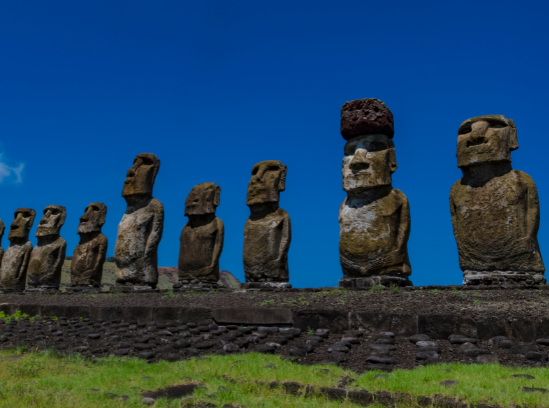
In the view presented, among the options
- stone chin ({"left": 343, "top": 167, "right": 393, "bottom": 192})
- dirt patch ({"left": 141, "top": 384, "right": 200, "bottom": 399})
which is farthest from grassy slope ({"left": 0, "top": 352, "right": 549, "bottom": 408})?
stone chin ({"left": 343, "top": 167, "right": 393, "bottom": 192})

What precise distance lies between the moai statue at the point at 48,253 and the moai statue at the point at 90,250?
1.53m

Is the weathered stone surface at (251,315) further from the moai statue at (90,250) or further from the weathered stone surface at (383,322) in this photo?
the moai statue at (90,250)

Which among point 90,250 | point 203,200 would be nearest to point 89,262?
point 90,250

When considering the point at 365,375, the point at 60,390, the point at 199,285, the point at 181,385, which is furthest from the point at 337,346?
the point at 199,285

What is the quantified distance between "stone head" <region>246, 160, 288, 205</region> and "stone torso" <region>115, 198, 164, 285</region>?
11.0ft

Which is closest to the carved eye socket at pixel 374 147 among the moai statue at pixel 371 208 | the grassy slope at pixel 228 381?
the moai statue at pixel 371 208

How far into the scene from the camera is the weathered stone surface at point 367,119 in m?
9.25

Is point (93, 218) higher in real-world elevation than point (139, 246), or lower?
higher

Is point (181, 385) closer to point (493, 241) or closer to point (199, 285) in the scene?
point (493, 241)

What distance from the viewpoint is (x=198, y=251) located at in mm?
12031

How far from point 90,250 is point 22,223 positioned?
458 cm

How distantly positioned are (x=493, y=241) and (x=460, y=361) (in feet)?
13.9

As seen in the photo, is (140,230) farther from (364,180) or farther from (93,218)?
(364,180)

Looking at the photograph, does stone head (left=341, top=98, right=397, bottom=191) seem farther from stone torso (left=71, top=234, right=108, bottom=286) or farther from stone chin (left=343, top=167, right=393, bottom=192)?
stone torso (left=71, top=234, right=108, bottom=286)
